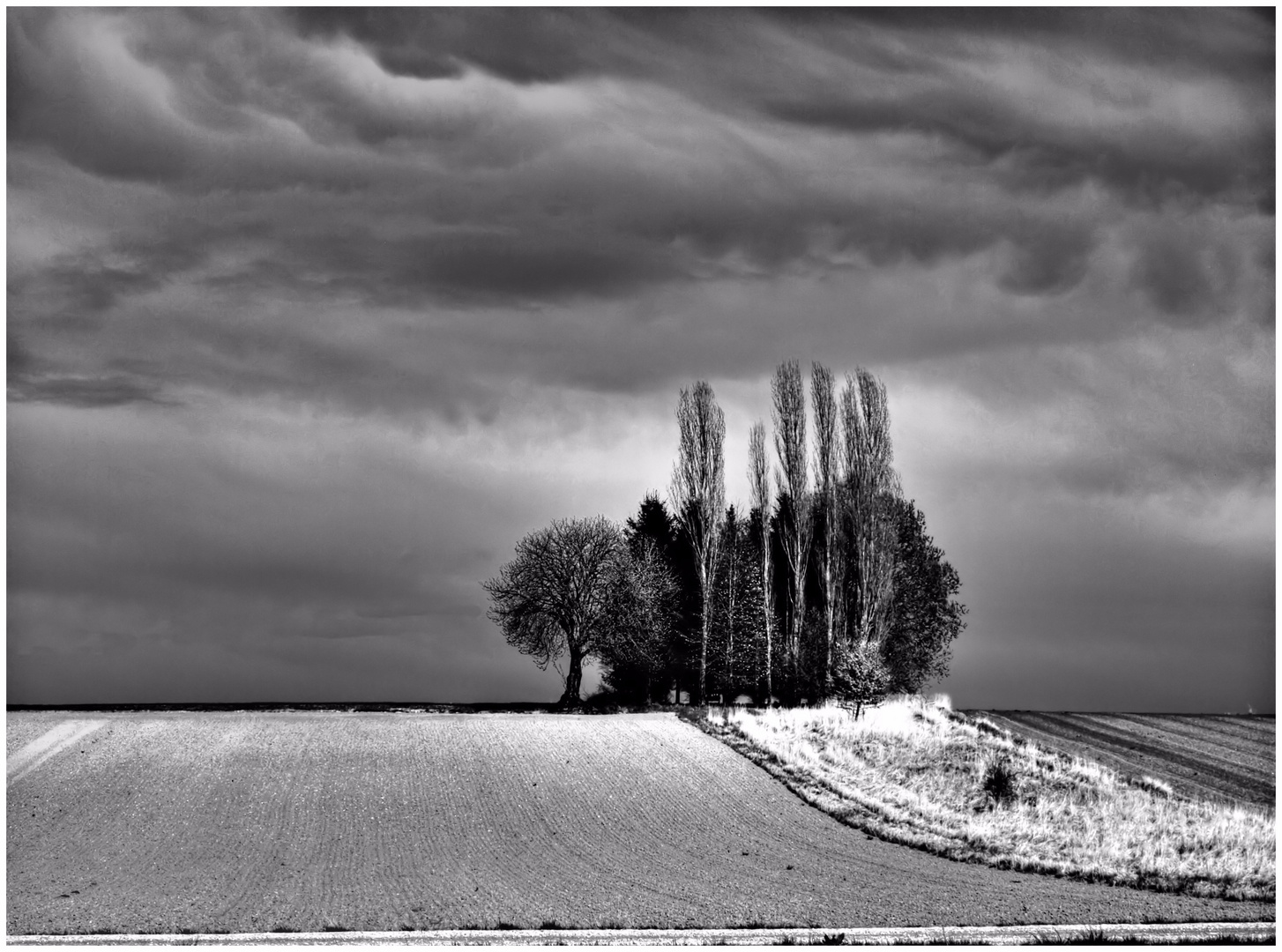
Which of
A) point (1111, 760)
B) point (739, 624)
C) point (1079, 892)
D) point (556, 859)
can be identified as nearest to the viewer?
point (1079, 892)

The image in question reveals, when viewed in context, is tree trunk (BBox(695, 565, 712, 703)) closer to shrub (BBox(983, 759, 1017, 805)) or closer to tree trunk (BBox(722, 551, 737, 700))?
tree trunk (BBox(722, 551, 737, 700))

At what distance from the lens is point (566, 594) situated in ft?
163

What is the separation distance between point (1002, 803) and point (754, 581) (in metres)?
21.9

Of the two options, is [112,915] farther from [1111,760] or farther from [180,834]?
[1111,760]

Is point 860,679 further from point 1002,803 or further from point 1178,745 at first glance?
point 1178,745

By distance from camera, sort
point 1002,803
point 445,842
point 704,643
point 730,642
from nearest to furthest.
Result: point 445,842
point 1002,803
point 704,643
point 730,642

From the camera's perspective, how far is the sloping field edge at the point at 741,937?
20.0 metres

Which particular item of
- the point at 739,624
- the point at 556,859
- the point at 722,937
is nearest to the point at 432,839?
the point at 556,859

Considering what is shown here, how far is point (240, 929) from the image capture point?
21.3 meters

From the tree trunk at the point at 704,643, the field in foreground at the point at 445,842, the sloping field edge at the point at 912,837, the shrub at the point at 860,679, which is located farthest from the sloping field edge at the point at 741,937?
the tree trunk at the point at 704,643

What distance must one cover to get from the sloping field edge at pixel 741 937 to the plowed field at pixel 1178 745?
2131 centimetres

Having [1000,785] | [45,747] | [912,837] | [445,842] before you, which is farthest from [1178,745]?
[45,747]

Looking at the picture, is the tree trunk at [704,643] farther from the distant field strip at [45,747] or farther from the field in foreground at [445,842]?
the distant field strip at [45,747]

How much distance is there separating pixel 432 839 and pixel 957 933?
12.7 m
